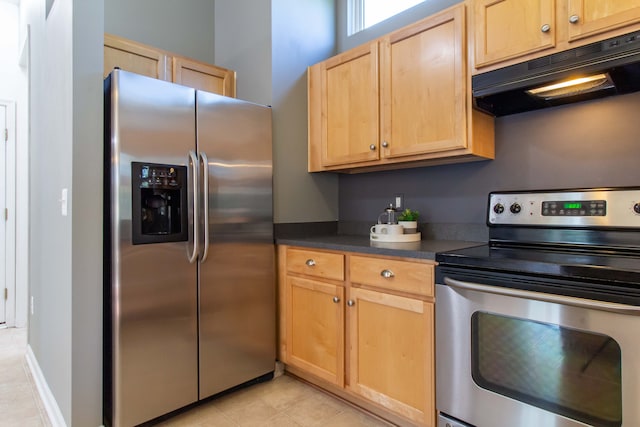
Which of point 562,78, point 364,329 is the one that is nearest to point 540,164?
point 562,78

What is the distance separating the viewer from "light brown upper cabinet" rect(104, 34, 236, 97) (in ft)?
7.38

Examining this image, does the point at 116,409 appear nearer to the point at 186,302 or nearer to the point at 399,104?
the point at 186,302

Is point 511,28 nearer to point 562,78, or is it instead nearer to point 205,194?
point 562,78

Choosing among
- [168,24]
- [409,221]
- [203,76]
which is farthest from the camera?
[168,24]

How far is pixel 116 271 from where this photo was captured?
167 centimetres

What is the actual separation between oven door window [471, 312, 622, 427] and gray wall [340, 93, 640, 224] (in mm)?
824

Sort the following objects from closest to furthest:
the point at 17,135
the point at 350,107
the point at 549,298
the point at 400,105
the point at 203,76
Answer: the point at 549,298, the point at 400,105, the point at 350,107, the point at 203,76, the point at 17,135

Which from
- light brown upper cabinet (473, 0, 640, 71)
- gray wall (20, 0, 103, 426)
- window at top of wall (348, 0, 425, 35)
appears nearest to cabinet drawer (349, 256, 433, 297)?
light brown upper cabinet (473, 0, 640, 71)

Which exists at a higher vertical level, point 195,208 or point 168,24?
point 168,24

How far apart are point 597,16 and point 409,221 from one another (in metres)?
1.25

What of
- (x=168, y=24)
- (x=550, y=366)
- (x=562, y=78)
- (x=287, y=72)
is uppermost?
(x=168, y=24)

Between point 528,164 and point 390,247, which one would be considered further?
point 528,164

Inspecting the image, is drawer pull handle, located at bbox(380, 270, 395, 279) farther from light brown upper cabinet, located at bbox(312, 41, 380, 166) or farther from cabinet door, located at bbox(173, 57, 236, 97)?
cabinet door, located at bbox(173, 57, 236, 97)

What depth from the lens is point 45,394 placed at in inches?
81.9
